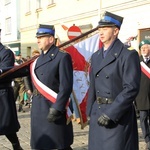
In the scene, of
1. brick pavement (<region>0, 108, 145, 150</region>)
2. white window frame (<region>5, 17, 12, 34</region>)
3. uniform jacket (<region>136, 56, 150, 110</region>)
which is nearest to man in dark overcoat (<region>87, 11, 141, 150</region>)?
uniform jacket (<region>136, 56, 150, 110</region>)

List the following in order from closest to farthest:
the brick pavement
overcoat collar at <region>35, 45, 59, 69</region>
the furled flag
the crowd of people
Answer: the crowd of people
overcoat collar at <region>35, 45, 59, 69</region>
the furled flag
the brick pavement

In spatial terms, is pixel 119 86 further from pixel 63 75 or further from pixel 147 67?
pixel 147 67

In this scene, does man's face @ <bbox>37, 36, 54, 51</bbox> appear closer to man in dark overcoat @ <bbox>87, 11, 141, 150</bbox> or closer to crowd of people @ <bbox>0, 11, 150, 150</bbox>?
crowd of people @ <bbox>0, 11, 150, 150</bbox>

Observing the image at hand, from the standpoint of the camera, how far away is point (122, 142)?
12.4 feet

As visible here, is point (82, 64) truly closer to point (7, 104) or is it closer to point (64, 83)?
point (7, 104)

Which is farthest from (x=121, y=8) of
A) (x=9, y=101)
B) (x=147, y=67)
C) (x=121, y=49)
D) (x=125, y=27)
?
(x=121, y=49)

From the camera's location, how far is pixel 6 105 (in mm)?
5645

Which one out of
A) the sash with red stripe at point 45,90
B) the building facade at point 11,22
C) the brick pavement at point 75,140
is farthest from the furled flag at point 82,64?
the building facade at point 11,22

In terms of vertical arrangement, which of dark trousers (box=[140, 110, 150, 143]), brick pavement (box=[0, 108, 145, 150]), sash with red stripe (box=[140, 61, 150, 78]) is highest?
sash with red stripe (box=[140, 61, 150, 78])

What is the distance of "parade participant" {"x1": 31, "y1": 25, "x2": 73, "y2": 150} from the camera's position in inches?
180

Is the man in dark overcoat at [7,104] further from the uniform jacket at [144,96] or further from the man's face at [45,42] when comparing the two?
the uniform jacket at [144,96]

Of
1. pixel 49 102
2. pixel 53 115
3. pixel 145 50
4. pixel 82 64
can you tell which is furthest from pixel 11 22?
pixel 53 115

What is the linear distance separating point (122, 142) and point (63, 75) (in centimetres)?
119

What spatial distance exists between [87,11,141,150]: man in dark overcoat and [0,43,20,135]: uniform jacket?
1935 mm
